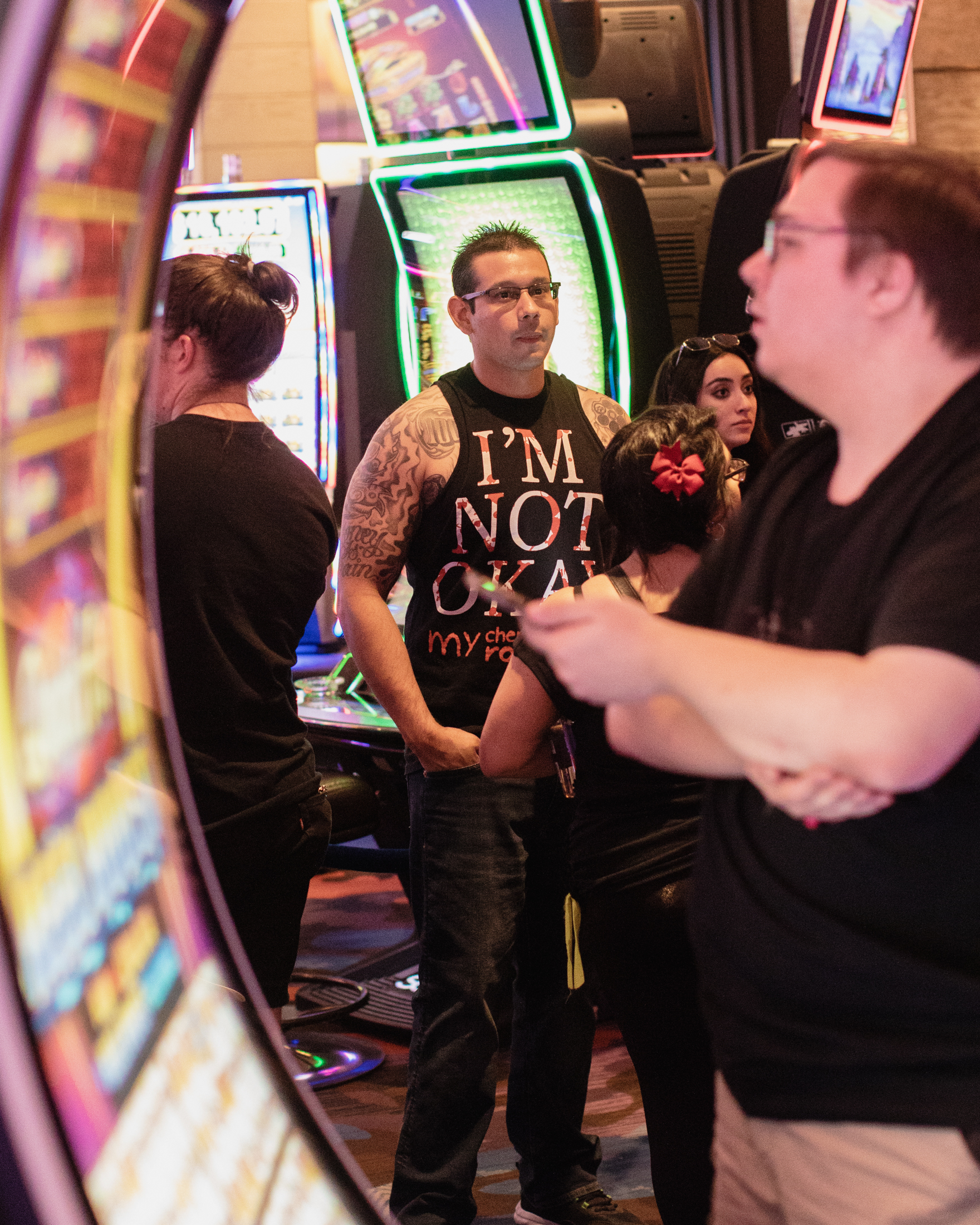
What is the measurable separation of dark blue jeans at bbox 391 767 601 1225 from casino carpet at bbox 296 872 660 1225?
0.20 metres

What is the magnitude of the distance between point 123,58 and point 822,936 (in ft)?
2.30

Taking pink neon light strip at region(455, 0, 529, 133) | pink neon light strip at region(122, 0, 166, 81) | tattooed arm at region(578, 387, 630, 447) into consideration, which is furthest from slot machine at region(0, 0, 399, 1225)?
pink neon light strip at region(455, 0, 529, 133)

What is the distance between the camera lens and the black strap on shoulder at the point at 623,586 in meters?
1.65

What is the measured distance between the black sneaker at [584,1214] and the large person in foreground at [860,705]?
4.16 feet

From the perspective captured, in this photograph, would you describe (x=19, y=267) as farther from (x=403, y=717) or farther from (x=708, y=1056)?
(x=403, y=717)

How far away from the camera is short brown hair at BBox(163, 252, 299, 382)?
5.68 feet

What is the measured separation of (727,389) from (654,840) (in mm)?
1419

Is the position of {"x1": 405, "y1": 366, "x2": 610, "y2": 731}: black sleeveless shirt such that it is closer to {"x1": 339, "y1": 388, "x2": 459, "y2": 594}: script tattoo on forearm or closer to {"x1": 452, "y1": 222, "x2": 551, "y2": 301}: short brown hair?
{"x1": 339, "y1": 388, "x2": 459, "y2": 594}: script tattoo on forearm

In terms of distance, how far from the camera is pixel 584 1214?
7.02ft

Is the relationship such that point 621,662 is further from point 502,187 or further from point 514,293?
point 502,187

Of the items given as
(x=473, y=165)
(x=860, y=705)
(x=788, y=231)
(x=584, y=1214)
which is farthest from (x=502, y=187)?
(x=860, y=705)

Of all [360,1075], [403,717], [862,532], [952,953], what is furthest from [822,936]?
[360,1075]

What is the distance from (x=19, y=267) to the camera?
0.68 m

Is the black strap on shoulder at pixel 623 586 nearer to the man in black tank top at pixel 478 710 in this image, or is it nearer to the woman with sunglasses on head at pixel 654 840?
the woman with sunglasses on head at pixel 654 840
